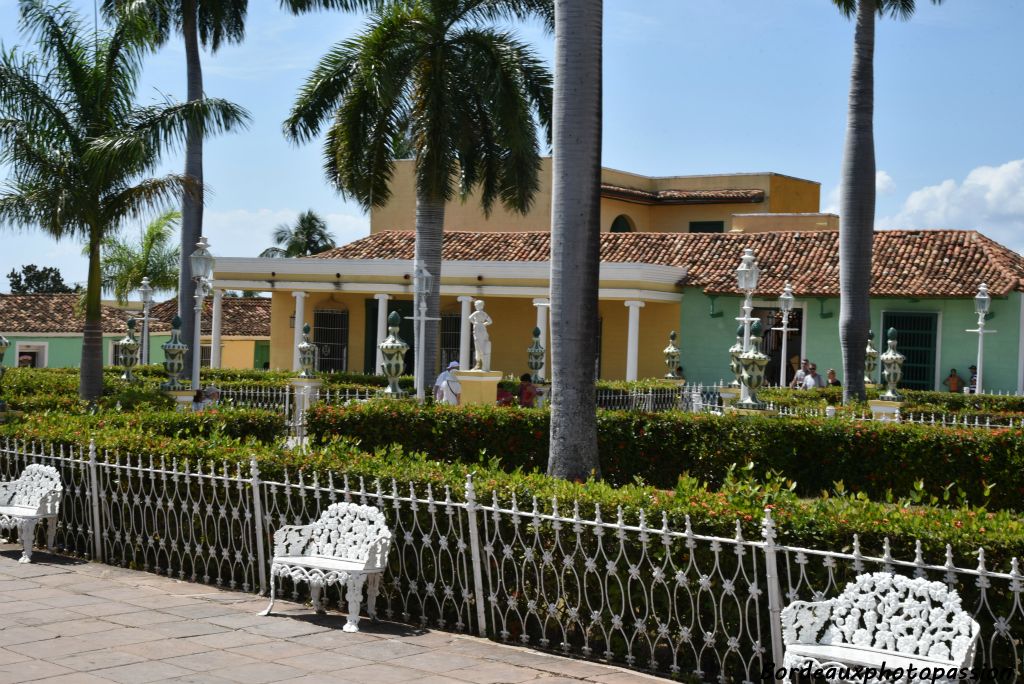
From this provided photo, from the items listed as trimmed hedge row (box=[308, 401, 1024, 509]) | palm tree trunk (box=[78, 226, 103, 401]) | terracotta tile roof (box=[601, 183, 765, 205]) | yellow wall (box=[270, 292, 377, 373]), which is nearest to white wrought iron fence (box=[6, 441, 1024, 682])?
trimmed hedge row (box=[308, 401, 1024, 509])

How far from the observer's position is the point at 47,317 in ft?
130

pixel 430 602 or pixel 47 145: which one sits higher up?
pixel 47 145

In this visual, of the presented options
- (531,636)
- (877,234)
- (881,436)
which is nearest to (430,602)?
(531,636)

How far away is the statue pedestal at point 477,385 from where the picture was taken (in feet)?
A: 56.7

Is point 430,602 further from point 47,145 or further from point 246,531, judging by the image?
point 47,145

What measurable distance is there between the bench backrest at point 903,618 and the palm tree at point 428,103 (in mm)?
14223

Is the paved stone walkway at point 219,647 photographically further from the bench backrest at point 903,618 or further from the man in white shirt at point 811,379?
the man in white shirt at point 811,379

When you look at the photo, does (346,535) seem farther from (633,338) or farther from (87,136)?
(633,338)

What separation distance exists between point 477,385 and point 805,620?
12107mm

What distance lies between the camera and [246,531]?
26.5 ft

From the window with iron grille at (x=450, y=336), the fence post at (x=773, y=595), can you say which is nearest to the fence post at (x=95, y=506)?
the fence post at (x=773, y=595)

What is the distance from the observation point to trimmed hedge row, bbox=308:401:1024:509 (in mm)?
11812

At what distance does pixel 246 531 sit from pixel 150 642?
157 cm

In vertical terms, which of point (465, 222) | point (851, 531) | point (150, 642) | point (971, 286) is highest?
point (465, 222)
